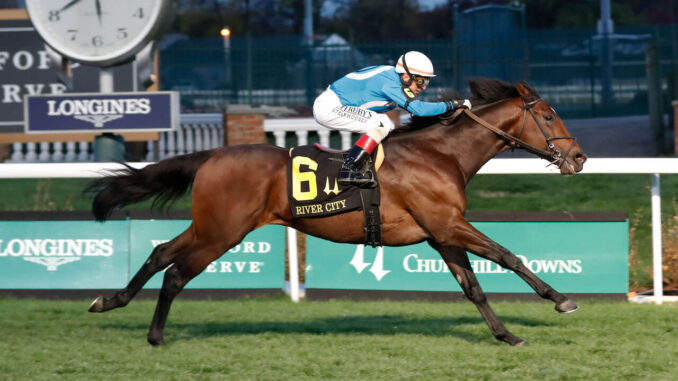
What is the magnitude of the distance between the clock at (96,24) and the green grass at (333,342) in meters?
2.27

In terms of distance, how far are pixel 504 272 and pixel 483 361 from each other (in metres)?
2.25

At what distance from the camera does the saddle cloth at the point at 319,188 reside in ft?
20.7

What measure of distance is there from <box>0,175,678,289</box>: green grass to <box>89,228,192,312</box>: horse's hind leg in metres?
3.98

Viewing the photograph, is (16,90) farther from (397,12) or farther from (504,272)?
(397,12)

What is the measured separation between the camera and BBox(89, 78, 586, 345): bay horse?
6.28m

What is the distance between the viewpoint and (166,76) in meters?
18.6

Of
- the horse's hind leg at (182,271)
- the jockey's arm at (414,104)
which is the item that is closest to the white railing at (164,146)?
the horse's hind leg at (182,271)

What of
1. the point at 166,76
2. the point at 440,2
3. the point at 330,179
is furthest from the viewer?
the point at 440,2

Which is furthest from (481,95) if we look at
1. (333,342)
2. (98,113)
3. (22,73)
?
(22,73)

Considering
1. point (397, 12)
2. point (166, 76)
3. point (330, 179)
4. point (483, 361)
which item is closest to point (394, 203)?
point (330, 179)

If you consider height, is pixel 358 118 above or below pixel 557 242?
above

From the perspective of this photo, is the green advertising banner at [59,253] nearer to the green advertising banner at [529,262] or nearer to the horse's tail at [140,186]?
the horse's tail at [140,186]

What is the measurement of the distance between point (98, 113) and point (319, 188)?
3122 millimetres

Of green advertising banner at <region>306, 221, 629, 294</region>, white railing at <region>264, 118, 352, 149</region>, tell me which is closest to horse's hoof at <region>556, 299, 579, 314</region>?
green advertising banner at <region>306, 221, 629, 294</region>
